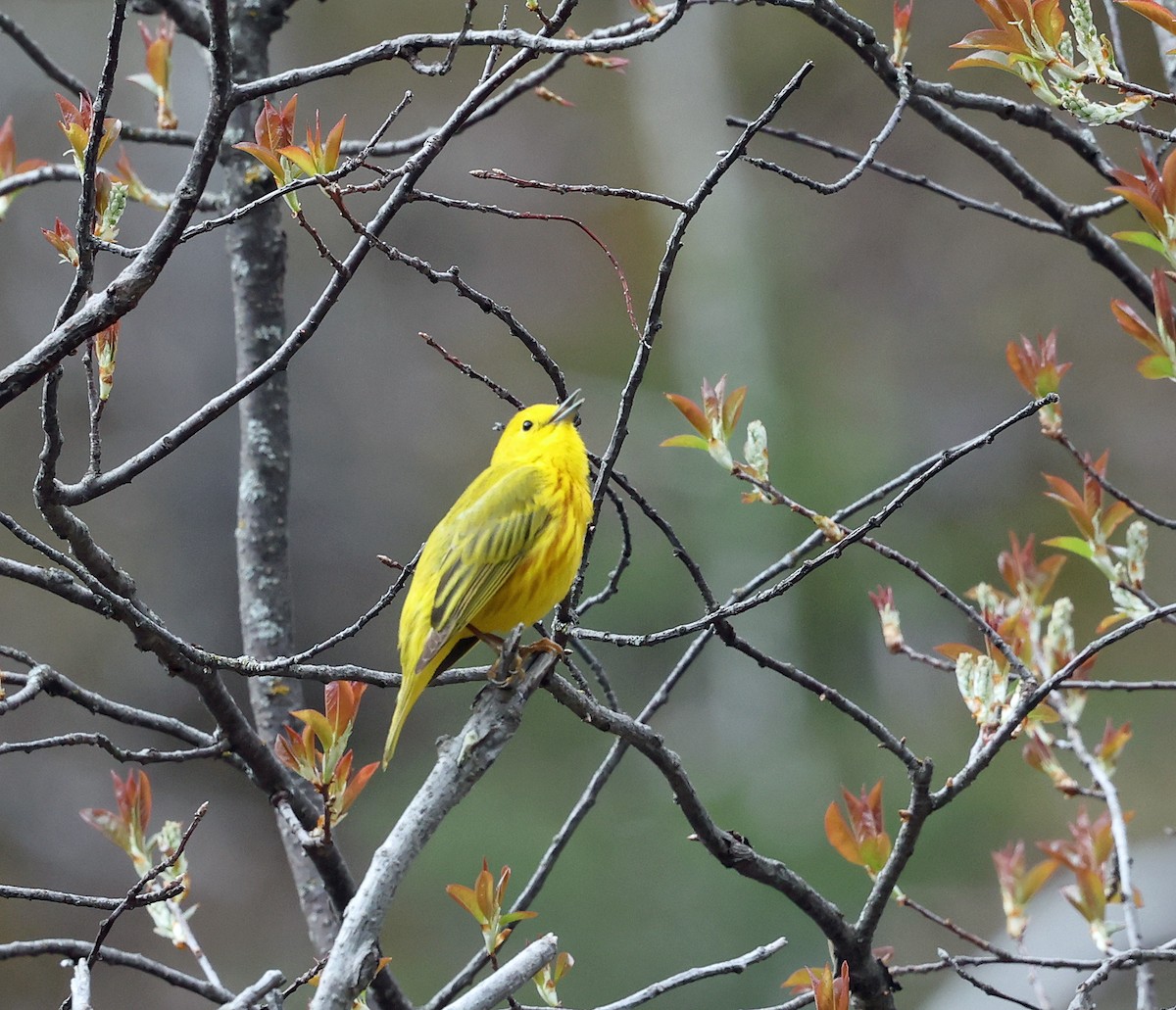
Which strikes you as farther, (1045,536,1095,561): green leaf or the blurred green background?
the blurred green background

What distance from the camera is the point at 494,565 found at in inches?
82.4

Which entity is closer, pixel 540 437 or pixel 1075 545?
pixel 1075 545

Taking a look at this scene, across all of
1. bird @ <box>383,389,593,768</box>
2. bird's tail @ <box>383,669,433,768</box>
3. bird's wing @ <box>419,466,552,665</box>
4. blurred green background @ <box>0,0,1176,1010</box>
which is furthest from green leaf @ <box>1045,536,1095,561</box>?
blurred green background @ <box>0,0,1176,1010</box>

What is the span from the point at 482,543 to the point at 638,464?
6.31 metres

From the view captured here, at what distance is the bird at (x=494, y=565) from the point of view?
6.51 ft

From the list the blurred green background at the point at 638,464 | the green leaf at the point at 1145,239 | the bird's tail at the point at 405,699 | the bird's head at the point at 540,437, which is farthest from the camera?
the blurred green background at the point at 638,464

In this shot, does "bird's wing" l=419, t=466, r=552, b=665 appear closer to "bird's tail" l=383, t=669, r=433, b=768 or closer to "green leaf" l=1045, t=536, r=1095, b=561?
"bird's tail" l=383, t=669, r=433, b=768

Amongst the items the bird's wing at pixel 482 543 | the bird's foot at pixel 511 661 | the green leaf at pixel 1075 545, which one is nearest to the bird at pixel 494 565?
the bird's wing at pixel 482 543

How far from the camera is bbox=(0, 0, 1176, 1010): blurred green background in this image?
6133 millimetres

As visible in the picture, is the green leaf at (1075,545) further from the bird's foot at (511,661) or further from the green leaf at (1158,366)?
the bird's foot at (511,661)

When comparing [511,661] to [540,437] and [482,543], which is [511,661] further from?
[540,437]

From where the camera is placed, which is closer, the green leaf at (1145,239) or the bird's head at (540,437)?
the green leaf at (1145,239)

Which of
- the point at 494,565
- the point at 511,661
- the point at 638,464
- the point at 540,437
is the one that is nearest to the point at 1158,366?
the point at 511,661

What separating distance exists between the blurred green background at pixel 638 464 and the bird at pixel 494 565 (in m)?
3.46
